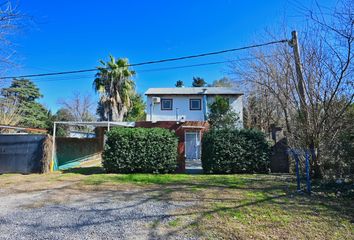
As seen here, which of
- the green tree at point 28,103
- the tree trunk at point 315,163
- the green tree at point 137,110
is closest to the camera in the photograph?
the tree trunk at point 315,163

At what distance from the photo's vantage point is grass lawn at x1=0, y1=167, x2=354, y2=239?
356cm

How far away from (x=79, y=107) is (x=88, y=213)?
33.5m

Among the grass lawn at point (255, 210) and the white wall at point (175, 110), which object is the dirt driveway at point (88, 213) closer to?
the grass lawn at point (255, 210)

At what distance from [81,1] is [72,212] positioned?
29.4ft

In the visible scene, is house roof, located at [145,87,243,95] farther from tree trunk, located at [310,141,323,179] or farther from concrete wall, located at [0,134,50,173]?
tree trunk, located at [310,141,323,179]

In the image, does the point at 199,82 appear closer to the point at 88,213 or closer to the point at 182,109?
the point at 182,109

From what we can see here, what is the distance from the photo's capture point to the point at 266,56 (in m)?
9.98

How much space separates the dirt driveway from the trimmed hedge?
11.9 ft

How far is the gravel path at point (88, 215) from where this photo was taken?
3539mm

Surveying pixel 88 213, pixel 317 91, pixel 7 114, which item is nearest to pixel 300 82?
pixel 317 91

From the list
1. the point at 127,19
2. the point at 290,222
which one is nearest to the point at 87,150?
the point at 127,19

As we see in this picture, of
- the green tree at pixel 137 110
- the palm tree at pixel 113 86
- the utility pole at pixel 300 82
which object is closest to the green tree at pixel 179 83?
the green tree at pixel 137 110

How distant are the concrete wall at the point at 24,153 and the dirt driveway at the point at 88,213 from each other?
3.57 metres

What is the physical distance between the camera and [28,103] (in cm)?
2720
